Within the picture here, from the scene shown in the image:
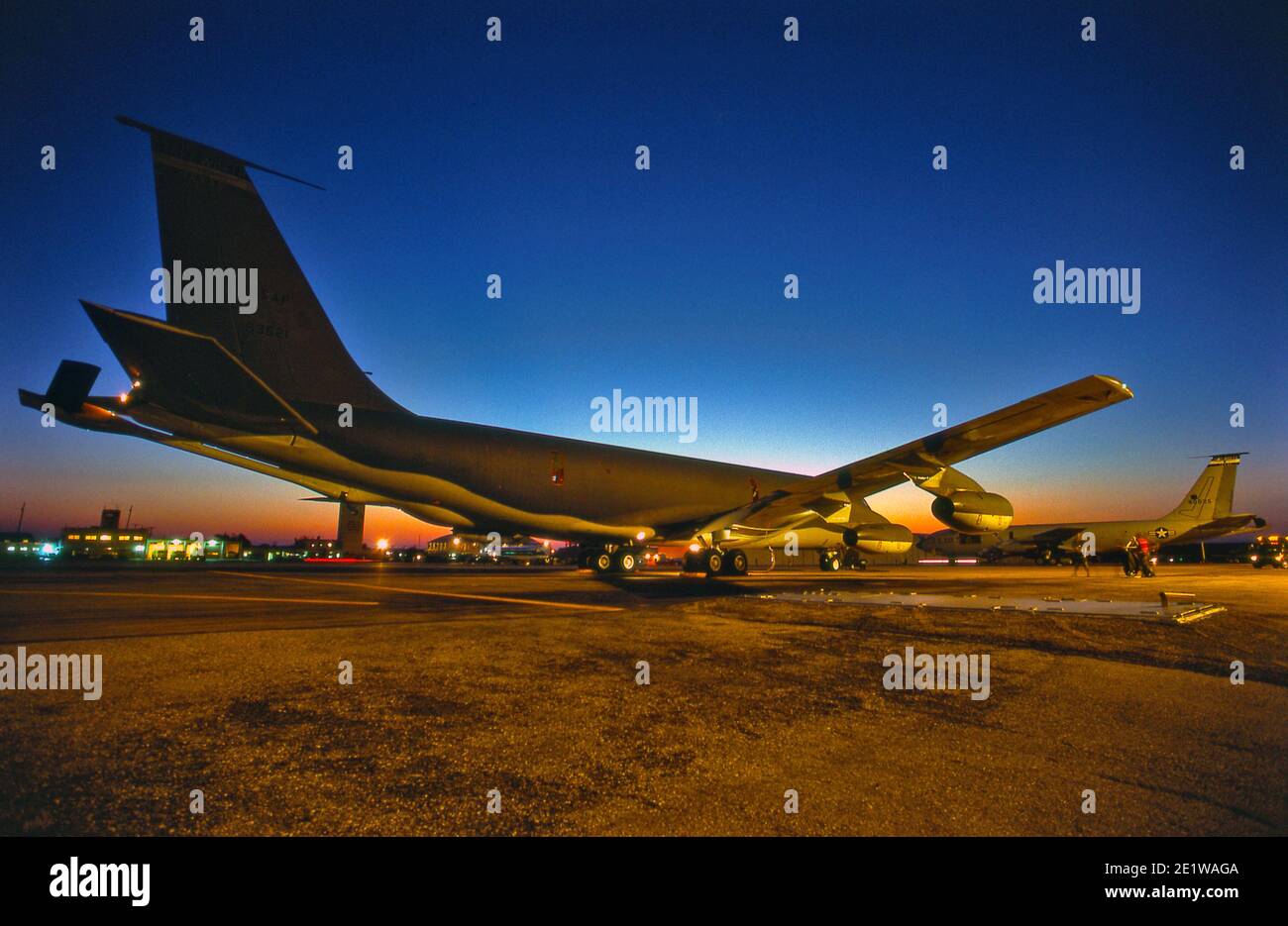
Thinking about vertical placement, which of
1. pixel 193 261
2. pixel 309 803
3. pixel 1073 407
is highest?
pixel 193 261

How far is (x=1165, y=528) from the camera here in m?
40.5

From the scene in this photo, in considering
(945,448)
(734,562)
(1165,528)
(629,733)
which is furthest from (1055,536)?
(629,733)

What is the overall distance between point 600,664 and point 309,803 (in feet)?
11.0

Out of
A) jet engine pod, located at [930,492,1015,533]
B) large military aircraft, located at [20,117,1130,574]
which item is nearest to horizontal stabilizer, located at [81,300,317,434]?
large military aircraft, located at [20,117,1130,574]

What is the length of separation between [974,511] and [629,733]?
1205 centimetres

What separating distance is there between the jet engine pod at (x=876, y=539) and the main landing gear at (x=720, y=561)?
418 cm

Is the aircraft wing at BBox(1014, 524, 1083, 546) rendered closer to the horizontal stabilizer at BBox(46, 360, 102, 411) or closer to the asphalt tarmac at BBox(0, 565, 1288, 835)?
the asphalt tarmac at BBox(0, 565, 1288, 835)

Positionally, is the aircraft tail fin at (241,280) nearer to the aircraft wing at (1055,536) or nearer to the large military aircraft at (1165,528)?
the large military aircraft at (1165,528)

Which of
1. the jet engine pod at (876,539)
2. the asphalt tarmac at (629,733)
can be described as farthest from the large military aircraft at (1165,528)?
the asphalt tarmac at (629,733)

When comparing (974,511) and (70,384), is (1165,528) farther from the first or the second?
(70,384)

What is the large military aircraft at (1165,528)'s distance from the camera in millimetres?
38812
